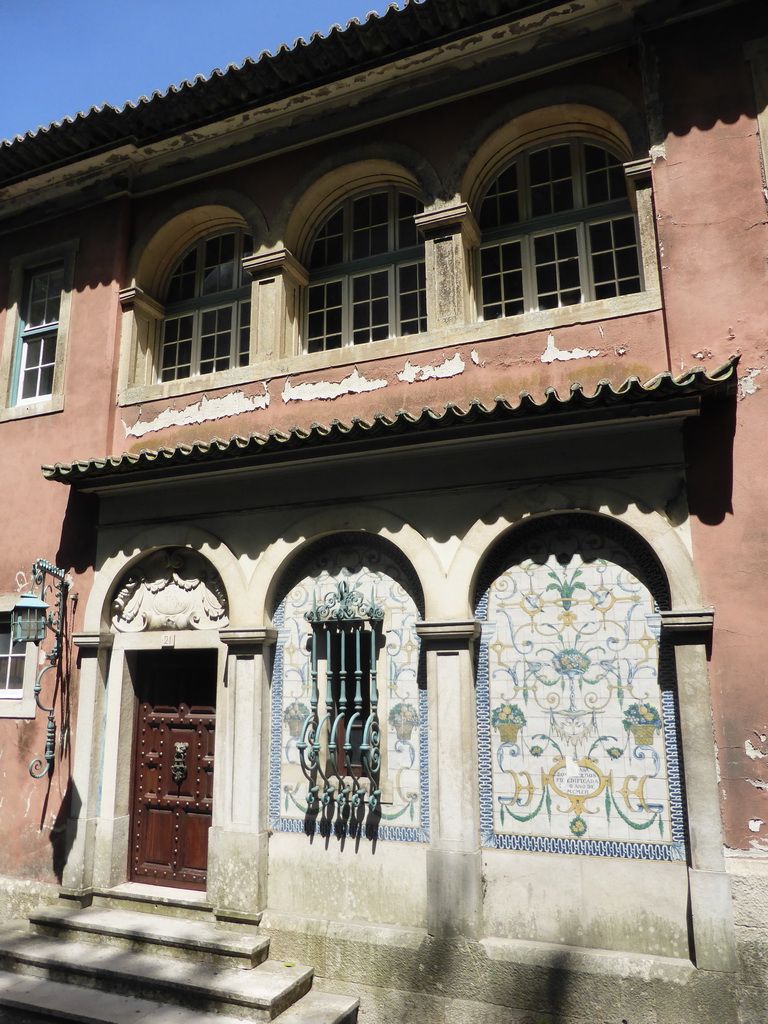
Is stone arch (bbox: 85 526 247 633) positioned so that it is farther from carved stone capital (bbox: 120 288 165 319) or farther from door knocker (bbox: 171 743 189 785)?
carved stone capital (bbox: 120 288 165 319)

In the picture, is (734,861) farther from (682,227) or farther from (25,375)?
(25,375)

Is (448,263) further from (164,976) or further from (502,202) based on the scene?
(164,976)

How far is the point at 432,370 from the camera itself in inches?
266

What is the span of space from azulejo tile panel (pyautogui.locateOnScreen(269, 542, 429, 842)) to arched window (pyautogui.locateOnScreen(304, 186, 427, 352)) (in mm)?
2247

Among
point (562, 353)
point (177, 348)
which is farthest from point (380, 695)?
point (177, 348)

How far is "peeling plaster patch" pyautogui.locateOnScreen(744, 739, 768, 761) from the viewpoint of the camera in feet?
16.8

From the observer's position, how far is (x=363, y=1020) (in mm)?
5699

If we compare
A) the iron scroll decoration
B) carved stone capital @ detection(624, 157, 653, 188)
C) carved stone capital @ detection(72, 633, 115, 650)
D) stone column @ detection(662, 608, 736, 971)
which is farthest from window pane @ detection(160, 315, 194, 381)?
stone column @ detection(662, 608, 736, 971)

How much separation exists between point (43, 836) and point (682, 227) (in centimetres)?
766

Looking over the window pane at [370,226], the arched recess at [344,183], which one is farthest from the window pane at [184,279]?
the window pane at [370,226]

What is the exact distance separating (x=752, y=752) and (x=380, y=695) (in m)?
2.72

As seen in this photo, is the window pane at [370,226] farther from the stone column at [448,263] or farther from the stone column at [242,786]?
the stone column at [242,786]

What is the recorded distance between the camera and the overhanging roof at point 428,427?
538cm

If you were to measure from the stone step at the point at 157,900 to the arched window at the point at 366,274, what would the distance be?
5.13m
